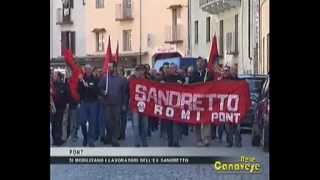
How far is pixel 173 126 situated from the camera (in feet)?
15.1

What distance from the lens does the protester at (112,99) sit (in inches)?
178

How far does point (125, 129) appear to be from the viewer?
181 inches

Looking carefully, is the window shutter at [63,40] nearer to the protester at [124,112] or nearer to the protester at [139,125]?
the protester at [124,112]

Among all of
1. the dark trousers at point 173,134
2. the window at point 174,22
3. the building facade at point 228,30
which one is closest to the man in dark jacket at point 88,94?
the dark trousers at point 173,134

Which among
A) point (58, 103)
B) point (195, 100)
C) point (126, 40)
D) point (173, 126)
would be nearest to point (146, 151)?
point (173, 126)

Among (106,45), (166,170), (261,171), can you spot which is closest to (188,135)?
(166,170)

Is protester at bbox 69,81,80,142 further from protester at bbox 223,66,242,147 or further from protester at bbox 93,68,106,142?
protester at bbox 223,66,242,147

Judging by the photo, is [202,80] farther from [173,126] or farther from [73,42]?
[73,42]

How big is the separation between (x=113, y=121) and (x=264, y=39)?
4.44ft

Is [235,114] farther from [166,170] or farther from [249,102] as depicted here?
[166,170]

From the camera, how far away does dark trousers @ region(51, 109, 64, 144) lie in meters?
4.52

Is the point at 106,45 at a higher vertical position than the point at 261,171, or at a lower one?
higher
